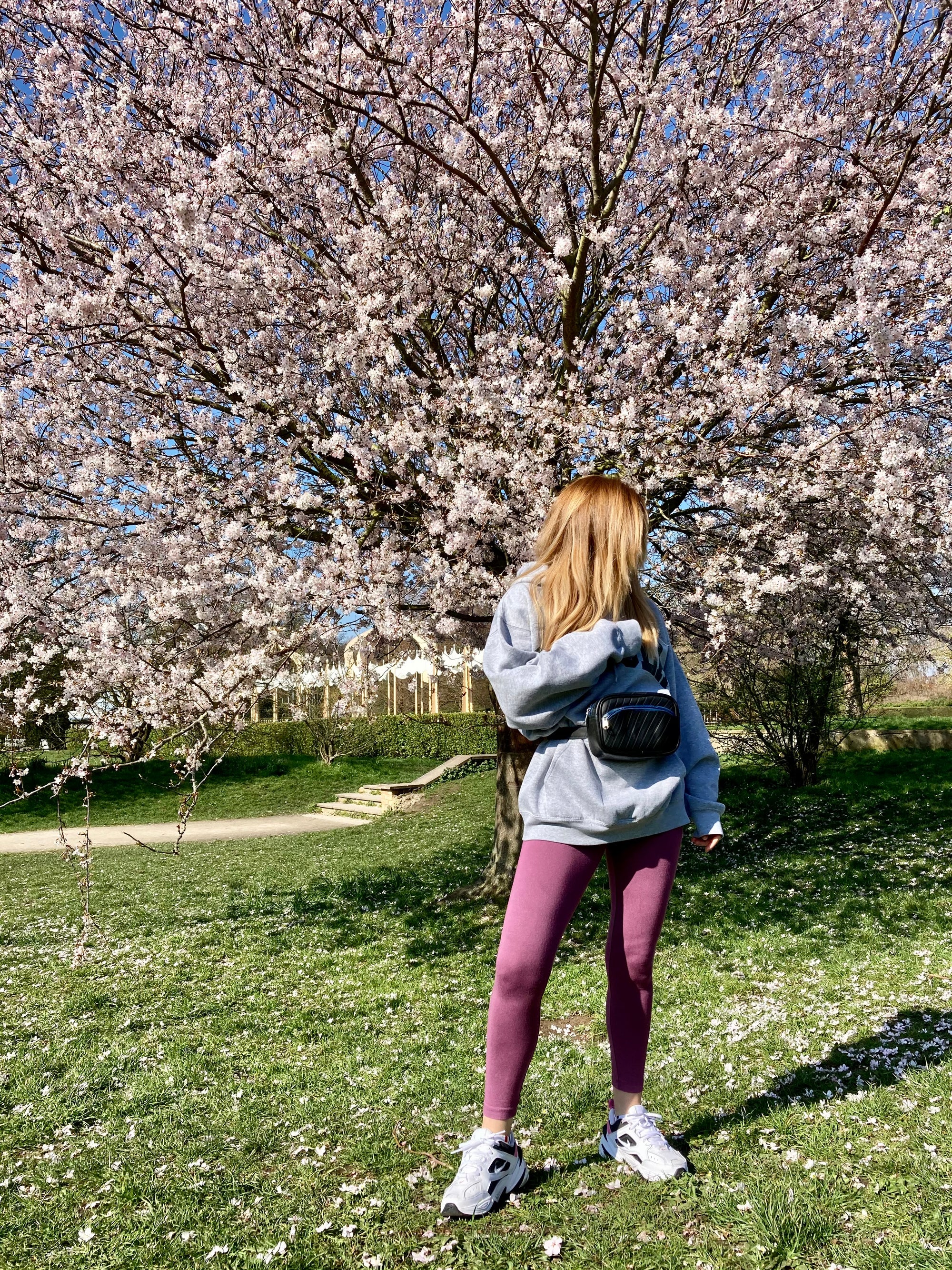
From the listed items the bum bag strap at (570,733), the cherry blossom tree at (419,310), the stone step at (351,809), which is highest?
the cherry blossom tree at (419,310)

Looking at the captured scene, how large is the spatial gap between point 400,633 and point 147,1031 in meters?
2.79

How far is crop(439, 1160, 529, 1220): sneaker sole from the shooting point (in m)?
2.17

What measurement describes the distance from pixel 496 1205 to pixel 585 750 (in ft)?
4.05

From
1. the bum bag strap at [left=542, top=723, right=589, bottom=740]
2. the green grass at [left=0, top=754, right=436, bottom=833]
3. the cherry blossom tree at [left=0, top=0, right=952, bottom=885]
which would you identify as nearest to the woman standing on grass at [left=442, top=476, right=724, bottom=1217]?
the bum bag strap at [left=542, top=723, right=589, bottom=740]

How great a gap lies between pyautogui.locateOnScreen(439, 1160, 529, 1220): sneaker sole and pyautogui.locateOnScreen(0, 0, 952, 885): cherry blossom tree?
328 centimetres

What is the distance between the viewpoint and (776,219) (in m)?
5.86

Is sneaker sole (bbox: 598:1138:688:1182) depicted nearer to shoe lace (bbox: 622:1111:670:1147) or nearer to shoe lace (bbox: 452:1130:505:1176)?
shoe lace (bbox: 622:1111:670:1147)

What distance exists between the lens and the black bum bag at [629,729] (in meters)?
2.21

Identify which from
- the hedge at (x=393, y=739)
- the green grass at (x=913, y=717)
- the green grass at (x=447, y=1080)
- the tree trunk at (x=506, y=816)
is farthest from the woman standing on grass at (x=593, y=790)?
the hedge at (x=393, y=739)

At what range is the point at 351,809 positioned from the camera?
1712 cm

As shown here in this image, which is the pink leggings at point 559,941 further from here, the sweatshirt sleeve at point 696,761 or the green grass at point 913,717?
the green grass at point 913,717

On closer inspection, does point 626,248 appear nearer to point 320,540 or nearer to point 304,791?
point 320,540

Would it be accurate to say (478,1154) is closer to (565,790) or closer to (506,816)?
(565,790)

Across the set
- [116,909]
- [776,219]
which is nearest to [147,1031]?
[116,909]
